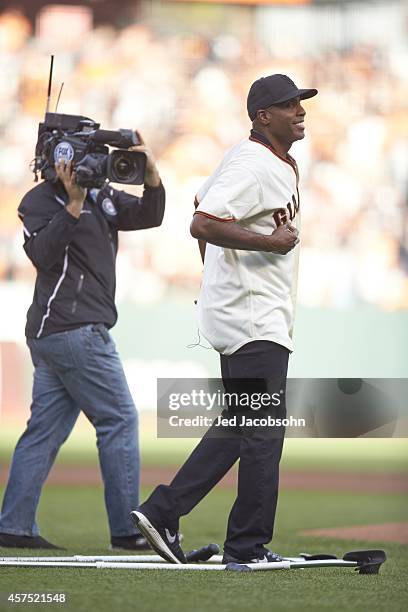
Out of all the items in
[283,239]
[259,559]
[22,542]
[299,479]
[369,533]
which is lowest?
[299,479]

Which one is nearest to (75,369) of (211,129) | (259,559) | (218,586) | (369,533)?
(259,559)

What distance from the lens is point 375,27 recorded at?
14.4 metres

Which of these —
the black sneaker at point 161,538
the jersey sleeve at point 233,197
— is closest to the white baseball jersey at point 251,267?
the jersey sleeve at point 233,197

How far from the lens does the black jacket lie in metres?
4.77

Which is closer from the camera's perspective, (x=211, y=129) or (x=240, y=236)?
(x=240, y=236)

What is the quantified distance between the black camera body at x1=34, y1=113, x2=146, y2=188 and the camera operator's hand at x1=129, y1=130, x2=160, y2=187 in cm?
2

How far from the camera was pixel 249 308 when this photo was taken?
157 inches

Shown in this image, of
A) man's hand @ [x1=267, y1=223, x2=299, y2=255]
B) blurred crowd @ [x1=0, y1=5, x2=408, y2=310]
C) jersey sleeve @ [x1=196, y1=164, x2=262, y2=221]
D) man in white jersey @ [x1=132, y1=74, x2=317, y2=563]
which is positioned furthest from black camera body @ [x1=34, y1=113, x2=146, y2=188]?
blurred crowd @ [x1=0, y1=5, x2=408, y2=310]

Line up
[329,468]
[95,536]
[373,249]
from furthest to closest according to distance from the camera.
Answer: [373,249], [329,468], [95,536]

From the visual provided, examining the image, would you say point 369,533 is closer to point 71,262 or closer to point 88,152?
point 71,262

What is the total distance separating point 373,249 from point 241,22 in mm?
3142

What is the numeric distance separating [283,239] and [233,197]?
21cm

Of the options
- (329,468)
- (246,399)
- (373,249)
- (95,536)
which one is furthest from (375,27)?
(246,399)

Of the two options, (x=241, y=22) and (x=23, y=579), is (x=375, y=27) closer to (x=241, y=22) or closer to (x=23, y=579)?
Result: (x=241, y=22)
